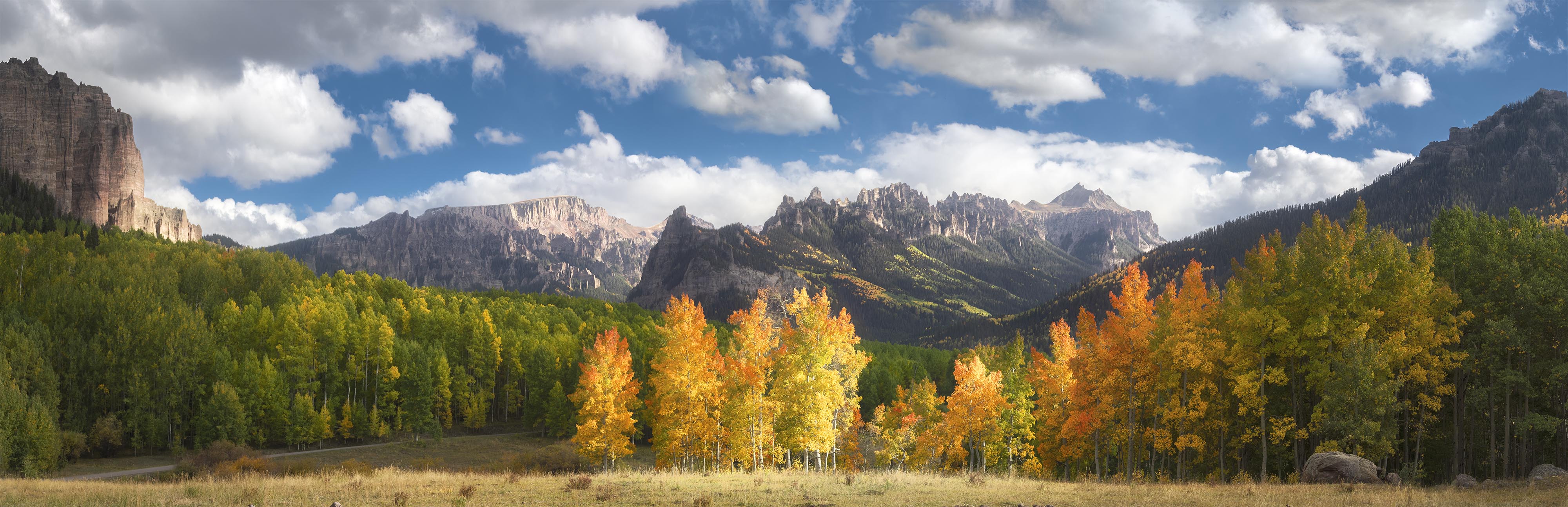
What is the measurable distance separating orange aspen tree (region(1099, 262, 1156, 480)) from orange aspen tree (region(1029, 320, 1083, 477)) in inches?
223

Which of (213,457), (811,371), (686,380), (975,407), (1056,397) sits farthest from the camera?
(213,457)

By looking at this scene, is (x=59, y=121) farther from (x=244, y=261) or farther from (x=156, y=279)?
(x=156, y=279)

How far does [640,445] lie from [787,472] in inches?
2247

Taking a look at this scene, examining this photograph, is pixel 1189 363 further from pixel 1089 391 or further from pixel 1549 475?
pixel 1549 475

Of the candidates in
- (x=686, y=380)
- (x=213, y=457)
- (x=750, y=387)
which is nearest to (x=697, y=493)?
(x=750, y=387)

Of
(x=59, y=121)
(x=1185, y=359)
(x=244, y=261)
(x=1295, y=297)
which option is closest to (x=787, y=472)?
(x=1185, y=359)

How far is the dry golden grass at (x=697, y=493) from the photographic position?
19250 millimetres

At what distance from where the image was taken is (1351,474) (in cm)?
2861

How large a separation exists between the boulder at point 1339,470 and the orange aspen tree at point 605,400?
34.4 meters

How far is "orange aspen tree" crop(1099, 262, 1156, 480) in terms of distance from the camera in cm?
3838

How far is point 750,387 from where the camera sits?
41.1 m

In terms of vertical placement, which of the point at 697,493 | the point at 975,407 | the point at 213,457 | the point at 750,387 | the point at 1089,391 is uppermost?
the point at 750,387

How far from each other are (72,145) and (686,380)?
178 meters

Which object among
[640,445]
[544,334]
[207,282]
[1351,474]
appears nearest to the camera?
[1351,474]
